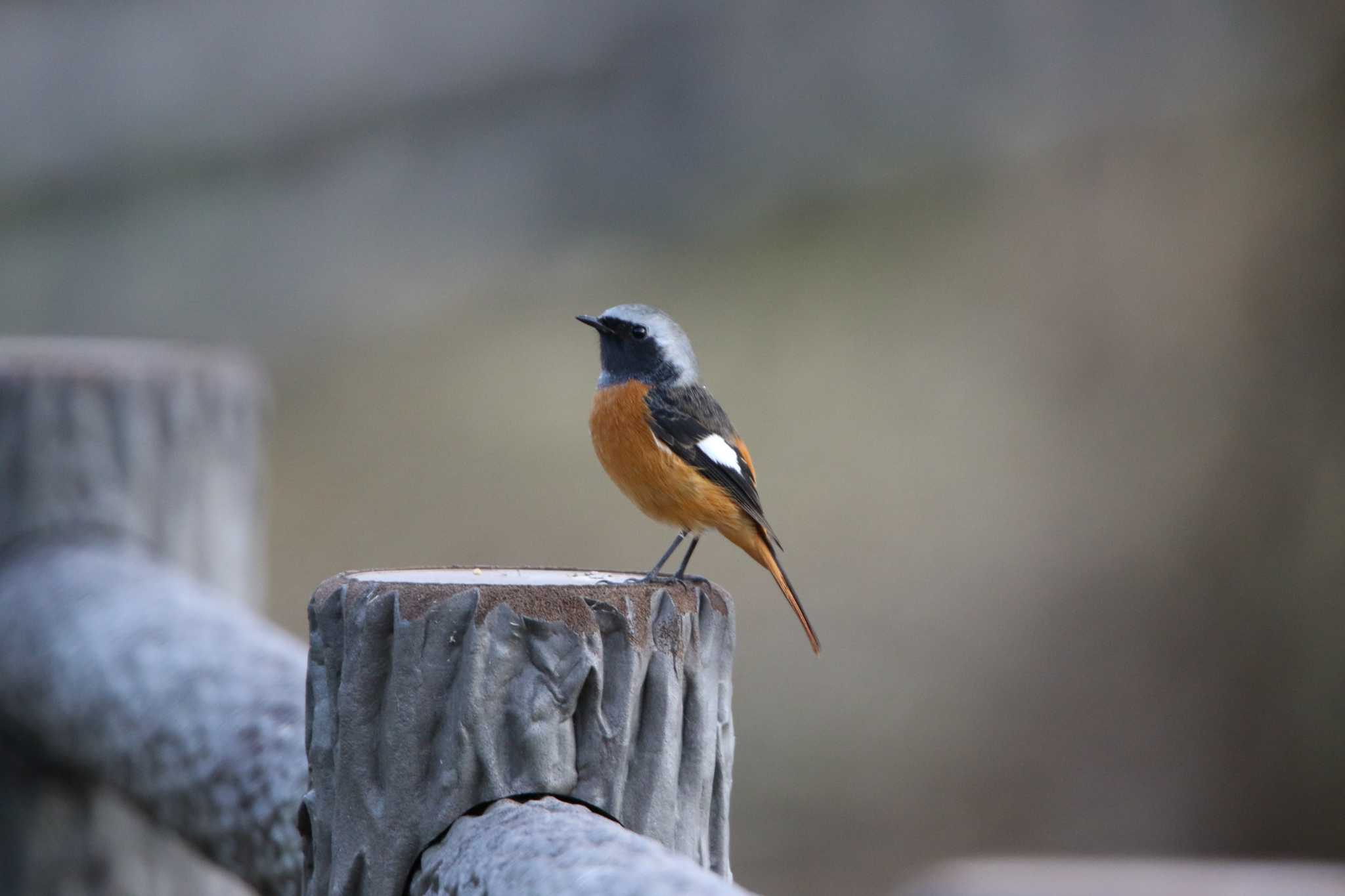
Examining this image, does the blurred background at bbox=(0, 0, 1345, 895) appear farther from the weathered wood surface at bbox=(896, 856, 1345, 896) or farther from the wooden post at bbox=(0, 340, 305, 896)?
the weathered wood surface at bbox=(896, 856, 1345, 896)

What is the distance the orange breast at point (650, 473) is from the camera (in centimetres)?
257

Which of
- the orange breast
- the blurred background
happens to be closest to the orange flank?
the orange breast

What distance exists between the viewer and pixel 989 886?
72 cm

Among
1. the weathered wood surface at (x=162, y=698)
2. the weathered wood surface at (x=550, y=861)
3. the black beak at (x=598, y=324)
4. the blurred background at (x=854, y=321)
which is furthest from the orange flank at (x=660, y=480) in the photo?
the blurred background at (x=854, y=321)

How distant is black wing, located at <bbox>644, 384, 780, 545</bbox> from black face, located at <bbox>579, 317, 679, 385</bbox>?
0.07m

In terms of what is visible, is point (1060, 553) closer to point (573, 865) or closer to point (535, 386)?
point (535, 386)

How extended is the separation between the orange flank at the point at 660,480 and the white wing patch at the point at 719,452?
0.07 feet

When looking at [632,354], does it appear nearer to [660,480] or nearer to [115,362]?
[660,480]

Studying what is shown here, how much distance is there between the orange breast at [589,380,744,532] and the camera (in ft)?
8.45

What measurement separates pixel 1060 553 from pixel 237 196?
4889 mm

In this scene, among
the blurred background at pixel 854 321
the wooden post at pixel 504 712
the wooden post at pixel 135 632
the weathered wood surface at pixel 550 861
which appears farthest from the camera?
the blurred background at pixel 854 321

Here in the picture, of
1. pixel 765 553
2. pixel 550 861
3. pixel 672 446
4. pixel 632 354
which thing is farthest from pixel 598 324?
pixel 550 861

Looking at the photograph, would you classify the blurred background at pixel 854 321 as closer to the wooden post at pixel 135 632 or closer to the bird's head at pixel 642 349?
the wooden post at pixel 135 632

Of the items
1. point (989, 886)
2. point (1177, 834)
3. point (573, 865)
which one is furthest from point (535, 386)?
point (989, 886)
